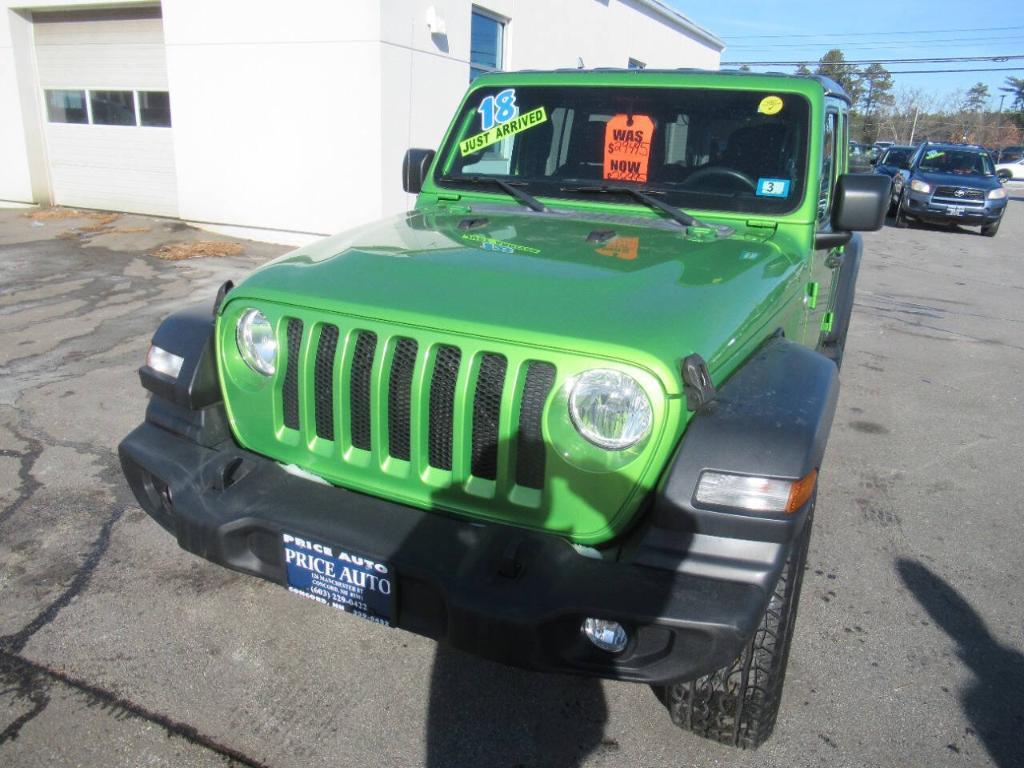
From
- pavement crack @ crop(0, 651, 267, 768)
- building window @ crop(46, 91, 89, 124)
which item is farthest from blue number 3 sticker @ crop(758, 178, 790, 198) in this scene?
building window @ crop(46, 91, 89, 124)

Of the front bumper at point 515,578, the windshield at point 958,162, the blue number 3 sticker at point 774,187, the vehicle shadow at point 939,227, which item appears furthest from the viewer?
the vehicle shadow at point 939,227

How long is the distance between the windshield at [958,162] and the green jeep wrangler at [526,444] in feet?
53.8

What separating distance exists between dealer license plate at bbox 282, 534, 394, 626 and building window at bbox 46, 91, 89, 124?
43.7 ft

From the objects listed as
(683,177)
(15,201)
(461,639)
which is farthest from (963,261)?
(15,201)

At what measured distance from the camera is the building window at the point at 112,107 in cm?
1232

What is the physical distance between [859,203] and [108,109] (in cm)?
1285

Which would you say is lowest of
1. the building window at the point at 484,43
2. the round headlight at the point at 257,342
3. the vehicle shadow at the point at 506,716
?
the vehicle shadow at the point at 506,716

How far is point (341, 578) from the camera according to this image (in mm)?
2211

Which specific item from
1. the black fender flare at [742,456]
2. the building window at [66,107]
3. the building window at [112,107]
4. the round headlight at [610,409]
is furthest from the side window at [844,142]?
the building window at [66,107]

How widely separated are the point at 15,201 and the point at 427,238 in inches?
544

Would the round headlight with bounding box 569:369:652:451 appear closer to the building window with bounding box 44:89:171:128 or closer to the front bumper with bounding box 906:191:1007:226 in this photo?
the building window with bounding box 44:89:171:128

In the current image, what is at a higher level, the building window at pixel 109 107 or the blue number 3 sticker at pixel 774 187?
the building window at pixel 109 107

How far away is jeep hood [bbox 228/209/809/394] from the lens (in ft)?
6.84

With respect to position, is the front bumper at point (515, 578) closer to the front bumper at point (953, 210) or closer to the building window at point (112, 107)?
the building window at point (112, 107)
